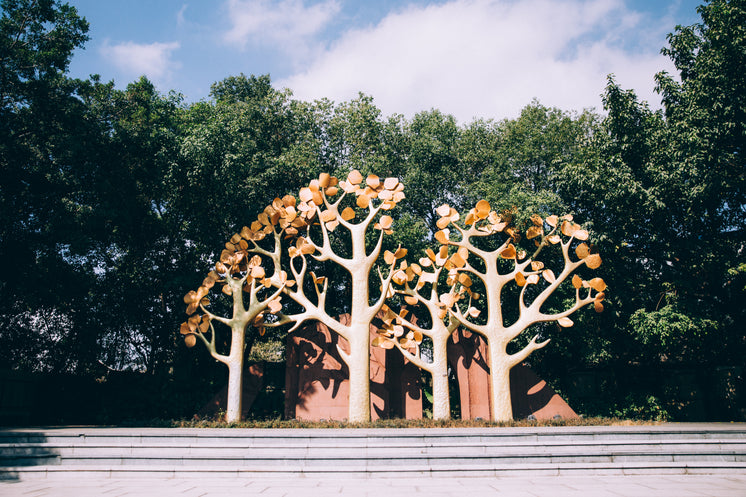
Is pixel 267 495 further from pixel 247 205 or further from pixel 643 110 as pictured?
pixel 643 110

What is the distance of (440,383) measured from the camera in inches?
525

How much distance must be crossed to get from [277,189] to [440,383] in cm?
1012

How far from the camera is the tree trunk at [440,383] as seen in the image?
43.2ft

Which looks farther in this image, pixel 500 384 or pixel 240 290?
pixel 240 290

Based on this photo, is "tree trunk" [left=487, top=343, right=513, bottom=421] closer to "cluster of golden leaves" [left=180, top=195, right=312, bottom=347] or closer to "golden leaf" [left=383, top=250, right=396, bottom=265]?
"golden leaf" [left=383, top=250, right=396, bottom=265]

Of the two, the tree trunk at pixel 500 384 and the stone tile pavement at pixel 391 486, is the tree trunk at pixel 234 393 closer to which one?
the stone tile pavement at pixel 391 486

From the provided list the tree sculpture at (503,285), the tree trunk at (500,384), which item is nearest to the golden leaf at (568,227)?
the tree sculpture at (503,285)

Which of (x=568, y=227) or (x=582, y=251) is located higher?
(x=568, y=227)

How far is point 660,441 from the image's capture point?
789cm

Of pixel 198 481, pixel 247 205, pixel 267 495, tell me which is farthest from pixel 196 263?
pixel 267 495

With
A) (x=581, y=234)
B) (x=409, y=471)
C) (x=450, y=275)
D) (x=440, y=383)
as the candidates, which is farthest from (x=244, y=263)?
(x=581, y=234)

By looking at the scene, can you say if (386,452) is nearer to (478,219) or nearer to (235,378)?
(235,378)

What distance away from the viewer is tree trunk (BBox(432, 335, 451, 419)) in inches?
518

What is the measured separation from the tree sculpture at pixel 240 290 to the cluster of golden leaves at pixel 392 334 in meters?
3.02
